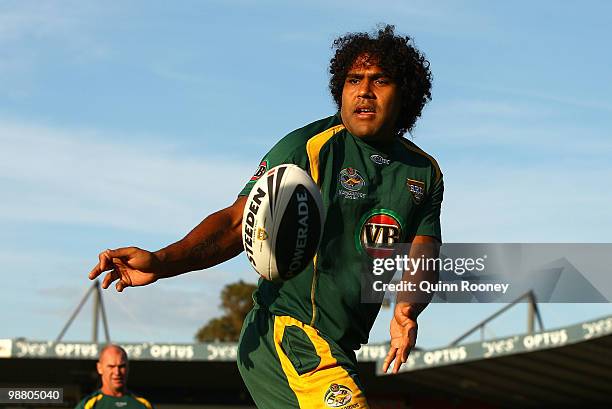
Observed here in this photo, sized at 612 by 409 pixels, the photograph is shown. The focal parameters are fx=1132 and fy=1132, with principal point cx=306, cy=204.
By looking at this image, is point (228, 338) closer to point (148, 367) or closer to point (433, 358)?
point (148, 367)

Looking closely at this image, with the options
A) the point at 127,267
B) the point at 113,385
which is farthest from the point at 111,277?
the point at 113,385

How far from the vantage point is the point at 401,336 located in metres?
6.11

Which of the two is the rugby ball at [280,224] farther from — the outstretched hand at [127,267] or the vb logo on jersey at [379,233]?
the outstretched hand at [127,267]

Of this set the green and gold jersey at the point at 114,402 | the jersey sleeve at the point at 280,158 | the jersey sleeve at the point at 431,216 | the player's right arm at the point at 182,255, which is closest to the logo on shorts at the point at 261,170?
the jersey sleeve at the point at 280,158

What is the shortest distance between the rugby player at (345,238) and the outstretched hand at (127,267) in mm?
576

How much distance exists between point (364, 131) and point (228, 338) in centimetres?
5801

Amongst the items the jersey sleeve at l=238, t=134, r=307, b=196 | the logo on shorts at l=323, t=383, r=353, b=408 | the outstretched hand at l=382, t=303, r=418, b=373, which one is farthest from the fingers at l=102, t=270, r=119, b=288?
the outstretched hand at l=382, t=303, r=418, b=373

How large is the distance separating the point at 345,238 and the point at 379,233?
0.20 m

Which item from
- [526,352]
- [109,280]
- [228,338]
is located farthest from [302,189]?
[228,338]

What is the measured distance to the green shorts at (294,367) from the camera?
5773mm

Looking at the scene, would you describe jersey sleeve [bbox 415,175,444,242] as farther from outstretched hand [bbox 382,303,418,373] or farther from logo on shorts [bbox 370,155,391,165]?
outstretched hand [bbox 382,303,418,373]

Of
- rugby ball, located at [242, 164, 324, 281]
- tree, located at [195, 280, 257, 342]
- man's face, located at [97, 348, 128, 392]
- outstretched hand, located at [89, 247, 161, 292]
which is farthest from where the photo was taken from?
tree, located at [195, 280, 257, 342]

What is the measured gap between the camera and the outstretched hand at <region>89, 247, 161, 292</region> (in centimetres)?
507

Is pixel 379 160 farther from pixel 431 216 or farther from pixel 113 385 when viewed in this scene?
pixel 113 385
